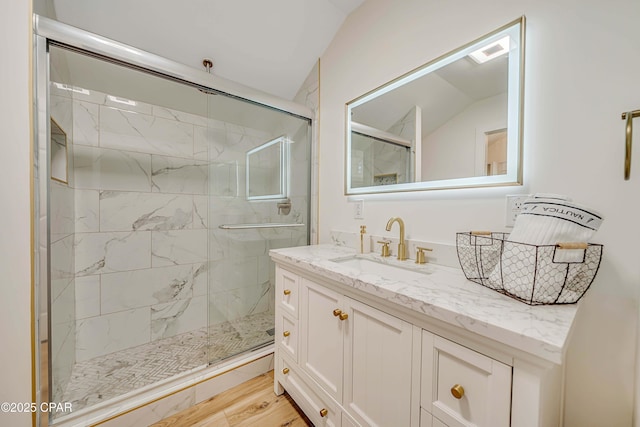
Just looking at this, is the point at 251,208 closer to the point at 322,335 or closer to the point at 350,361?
the point at 322,335

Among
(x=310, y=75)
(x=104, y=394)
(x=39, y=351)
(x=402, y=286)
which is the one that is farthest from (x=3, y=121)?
(x=310, y=75)

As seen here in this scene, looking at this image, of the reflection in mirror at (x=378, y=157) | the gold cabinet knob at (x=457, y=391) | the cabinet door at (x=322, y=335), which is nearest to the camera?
the gold cabinet knob at (x=457, y=391)

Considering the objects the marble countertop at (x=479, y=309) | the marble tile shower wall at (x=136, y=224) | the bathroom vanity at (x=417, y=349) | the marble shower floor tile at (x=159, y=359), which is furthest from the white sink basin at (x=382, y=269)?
the marble tile shower wall at (x=136, y=224)

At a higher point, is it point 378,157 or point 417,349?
point 378,157

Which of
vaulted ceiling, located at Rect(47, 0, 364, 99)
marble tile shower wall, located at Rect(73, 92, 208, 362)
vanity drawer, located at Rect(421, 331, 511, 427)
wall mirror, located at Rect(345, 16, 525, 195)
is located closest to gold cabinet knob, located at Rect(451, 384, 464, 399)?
vanity drawer, located at Rect(421, 331, 511, 427)

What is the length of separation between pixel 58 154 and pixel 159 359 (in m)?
1.40

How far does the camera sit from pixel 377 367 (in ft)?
2.62

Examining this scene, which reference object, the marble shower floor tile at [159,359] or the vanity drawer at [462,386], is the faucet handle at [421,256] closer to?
the vanity drawer at [462,386]

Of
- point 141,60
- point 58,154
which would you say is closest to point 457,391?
point 141,60

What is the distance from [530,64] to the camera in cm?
85

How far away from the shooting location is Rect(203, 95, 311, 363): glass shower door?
1.76m

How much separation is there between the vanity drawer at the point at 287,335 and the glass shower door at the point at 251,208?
1.49 ft

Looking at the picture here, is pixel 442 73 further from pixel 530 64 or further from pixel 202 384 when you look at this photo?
pixel 202 384

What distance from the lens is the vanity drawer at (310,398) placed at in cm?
98
